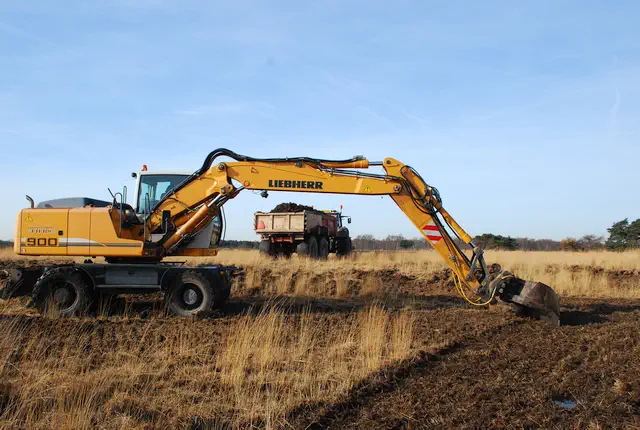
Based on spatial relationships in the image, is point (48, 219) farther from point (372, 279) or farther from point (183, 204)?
point (372, 279)

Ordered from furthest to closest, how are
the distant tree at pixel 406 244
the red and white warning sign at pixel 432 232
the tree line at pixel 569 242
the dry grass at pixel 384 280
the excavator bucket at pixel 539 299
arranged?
the distant tree at pixel 406 244, the tree line at pixel 569 242, the dry grass at pixel 384 280, the red and white warning sign at pixel 432 232, the excavator bucket at pixel 539 299

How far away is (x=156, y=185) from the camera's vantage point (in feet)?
40.5

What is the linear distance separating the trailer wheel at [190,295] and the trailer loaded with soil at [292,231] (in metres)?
12.5

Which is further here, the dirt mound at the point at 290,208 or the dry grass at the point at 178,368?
the dirt mound at the point at 290,208

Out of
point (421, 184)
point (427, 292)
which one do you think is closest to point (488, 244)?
point (427, 292)

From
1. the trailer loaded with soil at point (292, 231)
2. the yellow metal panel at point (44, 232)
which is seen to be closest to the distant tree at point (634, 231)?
the trailer loaded with soil at point (292, 231)

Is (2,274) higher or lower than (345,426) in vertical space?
higher

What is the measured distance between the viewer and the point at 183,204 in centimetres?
1160

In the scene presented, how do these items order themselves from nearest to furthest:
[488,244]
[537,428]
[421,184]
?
[537,428], [421,184], [488,244]

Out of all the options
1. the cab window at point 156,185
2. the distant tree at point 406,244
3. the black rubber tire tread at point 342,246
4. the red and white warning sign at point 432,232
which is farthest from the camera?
A: the distant tree at point 406,244

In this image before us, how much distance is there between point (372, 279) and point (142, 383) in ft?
37.6

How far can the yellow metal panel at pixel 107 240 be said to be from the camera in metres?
11.2

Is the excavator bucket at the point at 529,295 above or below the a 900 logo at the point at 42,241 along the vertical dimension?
below

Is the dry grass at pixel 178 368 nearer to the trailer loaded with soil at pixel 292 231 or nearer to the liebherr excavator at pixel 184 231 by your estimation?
the liebherr excavator at pixel 184 231
